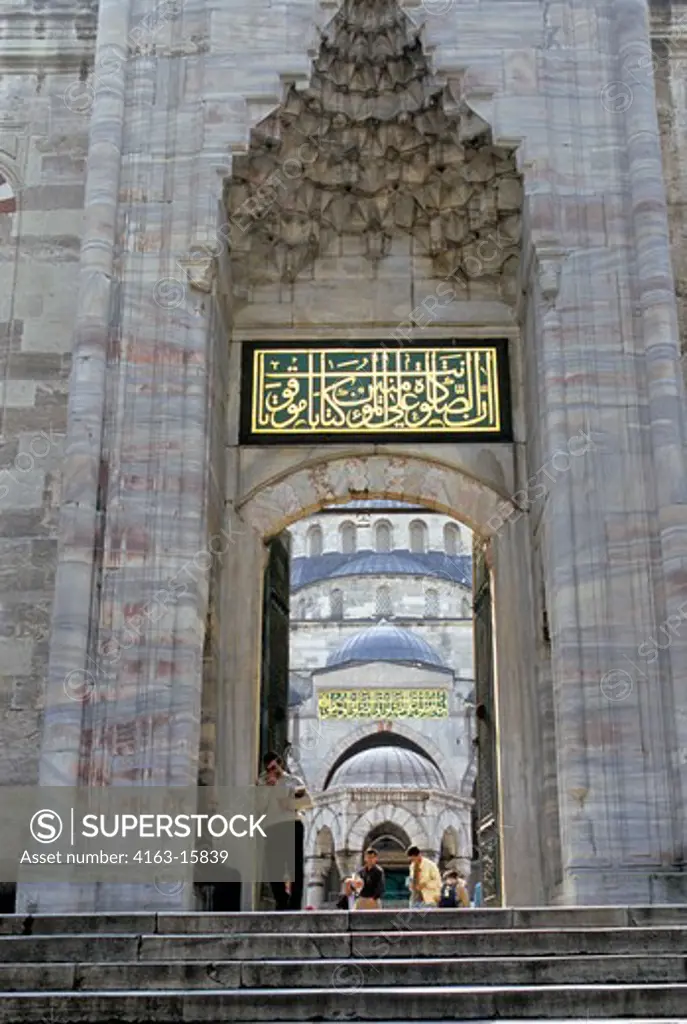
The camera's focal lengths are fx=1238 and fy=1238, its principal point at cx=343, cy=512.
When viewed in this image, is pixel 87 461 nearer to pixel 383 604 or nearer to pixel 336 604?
pixel 336 604

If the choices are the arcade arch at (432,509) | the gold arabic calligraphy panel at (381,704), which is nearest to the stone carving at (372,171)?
the arcade arch at (432,509)

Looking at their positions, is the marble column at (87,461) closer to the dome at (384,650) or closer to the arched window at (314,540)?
the dome at (384,650)

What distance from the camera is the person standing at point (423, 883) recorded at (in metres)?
12.3

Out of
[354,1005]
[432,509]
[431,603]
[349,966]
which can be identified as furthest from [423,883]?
[431,603]

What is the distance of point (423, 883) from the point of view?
1231 cm

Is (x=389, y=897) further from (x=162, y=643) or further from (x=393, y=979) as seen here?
(x=393, y=979)

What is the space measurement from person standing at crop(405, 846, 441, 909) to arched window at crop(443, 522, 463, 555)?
1479 inches

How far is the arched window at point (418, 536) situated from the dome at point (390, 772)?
40.7ft

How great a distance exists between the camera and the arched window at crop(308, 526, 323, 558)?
5119 cm

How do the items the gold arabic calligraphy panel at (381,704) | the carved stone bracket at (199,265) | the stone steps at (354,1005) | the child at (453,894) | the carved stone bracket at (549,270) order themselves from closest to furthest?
the stone steps at (354,1005), the carved stone bracket at (549,270), the carved stone bracket at (199,265), the child at (453,894), the gold arabic calligraphy panel at (381,704)

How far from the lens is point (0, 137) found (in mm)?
12555

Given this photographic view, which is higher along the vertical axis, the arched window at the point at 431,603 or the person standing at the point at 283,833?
the arched window at the point at 431,603

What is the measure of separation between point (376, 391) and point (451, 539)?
38.5m

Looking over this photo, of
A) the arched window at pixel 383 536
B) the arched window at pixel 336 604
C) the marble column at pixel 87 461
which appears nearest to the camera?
the marble column at pixel 87 461
